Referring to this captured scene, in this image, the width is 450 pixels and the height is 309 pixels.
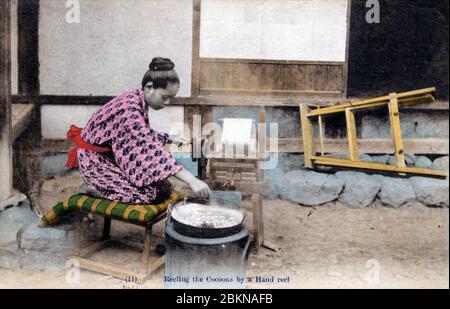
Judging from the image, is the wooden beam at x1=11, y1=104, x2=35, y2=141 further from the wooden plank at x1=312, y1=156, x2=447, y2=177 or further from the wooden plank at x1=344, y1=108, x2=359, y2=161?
the wooden plank at x1=344, y1=108, x2=359, y2=161

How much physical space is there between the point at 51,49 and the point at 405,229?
492cm

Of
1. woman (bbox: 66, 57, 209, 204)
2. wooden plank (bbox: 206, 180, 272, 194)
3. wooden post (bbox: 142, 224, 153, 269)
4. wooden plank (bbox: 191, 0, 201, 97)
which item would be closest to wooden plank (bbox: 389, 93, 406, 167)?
wooden plank (bbox: 206, 180, 272, 194)

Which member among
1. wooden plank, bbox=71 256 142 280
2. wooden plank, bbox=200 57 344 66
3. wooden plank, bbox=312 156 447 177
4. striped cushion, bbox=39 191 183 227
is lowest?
wooden plank, bbox=71 256 142 280

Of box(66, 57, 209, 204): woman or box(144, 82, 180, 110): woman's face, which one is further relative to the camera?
box(144, 82, 180, 110): woman's face

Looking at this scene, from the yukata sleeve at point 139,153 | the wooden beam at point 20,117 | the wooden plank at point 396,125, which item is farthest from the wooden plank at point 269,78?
the wooden beam at point 20,117

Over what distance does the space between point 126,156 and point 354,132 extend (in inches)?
129

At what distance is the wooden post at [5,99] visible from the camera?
16.8 ft

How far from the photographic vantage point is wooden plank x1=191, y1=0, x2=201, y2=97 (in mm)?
6492

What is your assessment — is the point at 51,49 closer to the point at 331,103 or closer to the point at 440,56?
the point at 331,103

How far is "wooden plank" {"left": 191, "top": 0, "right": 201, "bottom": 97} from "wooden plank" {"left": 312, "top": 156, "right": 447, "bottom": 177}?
1898 millimetres

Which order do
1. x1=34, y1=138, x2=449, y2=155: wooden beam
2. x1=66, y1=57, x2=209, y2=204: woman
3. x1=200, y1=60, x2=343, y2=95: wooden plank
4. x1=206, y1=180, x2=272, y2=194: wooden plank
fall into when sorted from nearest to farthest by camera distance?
1. x1=66, y1=57, x2=209, y2=204: woman
2. x1=206, y1=180, x2=272, y2=194: wooden plank
3. x1=200, y1=60, x2=343, y2=95: wooden plank
4. x1=34, y1=138, x2=449, y2=155: wooden beam

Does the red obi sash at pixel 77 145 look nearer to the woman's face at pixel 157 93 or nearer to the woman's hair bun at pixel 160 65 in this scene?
the woman's face at pixel 157 93

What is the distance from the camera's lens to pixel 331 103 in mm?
7066

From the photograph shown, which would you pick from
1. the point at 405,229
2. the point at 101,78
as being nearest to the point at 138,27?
the point at 101,78
